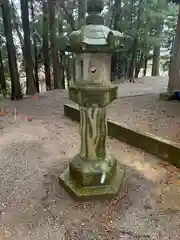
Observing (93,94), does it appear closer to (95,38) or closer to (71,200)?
(95,38)

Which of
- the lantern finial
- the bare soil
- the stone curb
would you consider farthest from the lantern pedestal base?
the lantern finial

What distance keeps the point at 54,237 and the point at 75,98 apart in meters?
1.20

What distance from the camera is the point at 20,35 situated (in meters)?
8.82

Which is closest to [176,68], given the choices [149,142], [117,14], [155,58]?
[149,142]

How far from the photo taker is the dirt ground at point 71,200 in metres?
1.95

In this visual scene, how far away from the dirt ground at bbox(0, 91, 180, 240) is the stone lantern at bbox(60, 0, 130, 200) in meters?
0.15

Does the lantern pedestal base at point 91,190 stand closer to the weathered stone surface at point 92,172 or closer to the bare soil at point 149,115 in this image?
the weathered stone surface at point 92,172

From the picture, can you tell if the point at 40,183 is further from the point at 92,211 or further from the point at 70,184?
the point at 92,211

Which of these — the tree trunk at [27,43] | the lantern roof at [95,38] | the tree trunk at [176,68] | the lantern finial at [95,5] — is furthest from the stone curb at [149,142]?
the tree trunk at [27,43]

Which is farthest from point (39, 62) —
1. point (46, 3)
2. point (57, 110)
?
point (57, 110)

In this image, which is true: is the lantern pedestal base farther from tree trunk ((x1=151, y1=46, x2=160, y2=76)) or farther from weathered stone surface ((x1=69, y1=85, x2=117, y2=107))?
tree trunk ((x1=151, y1=46, x2=160, y2=76))

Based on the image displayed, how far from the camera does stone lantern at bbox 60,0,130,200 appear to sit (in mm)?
1928

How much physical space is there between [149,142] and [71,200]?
1.43 meters

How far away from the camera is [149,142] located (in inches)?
127
